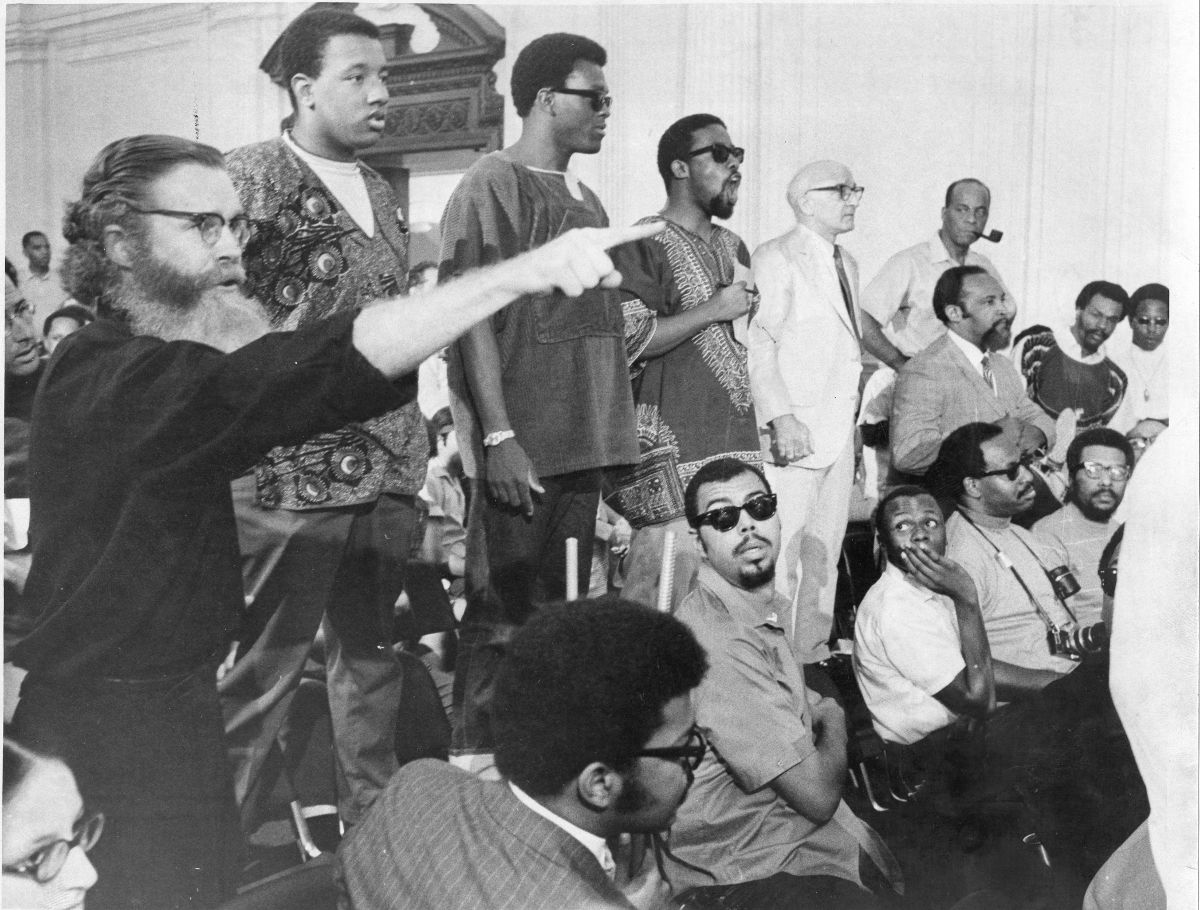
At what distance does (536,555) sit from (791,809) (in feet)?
2.82

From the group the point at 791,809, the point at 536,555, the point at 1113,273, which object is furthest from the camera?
the point at 1113,273

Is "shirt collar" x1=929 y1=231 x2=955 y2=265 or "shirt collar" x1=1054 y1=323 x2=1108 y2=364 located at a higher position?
"shirt collar" x1=929 y1=231 x2=955 y2=265

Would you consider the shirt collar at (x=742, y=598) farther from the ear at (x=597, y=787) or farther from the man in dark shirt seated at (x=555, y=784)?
the ear at (x=597, y=787)

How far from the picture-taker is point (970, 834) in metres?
3.65

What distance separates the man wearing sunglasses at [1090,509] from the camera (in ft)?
12.5

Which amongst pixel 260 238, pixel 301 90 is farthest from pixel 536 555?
pixel 301 90

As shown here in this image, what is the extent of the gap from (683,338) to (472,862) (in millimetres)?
1572

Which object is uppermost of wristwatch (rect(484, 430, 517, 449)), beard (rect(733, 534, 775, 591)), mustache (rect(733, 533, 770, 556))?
wristwatch (rect(484, 430, 517, 449))

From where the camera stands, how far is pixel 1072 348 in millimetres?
3844

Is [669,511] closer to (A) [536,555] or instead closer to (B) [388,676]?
(A) [536,555]

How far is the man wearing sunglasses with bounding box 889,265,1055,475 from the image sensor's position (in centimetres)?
382

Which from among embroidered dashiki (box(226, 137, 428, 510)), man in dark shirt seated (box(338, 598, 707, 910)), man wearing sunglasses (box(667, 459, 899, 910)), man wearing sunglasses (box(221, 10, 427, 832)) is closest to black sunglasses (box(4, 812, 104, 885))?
man wearing sunglasses (box(221, 10, 427, 832))

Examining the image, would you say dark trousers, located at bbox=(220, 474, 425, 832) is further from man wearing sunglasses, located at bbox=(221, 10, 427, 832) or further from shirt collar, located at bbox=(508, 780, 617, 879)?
shirt collar, located at bbox=(508, 780, 617, 879)

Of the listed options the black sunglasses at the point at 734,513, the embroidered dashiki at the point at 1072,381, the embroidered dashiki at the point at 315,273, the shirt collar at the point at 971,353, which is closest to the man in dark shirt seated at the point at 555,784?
the black sunglasses at the point at 734,513
